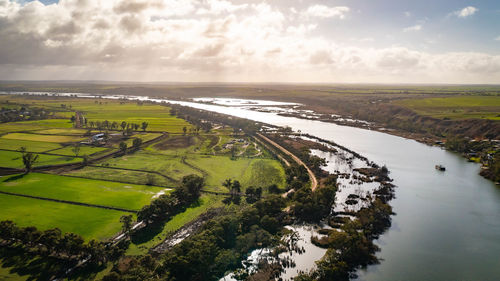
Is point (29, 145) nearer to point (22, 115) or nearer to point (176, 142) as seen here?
point (176, 142)

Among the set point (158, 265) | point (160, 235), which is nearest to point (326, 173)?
point (160, 235)

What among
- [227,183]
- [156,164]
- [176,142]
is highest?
[176,142]

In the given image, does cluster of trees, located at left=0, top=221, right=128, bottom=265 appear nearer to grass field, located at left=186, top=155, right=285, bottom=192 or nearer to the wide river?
grass field, located at left=186, top=155, right=285, bottom=192

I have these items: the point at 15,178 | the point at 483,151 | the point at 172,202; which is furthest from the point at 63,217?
the point at 483,151

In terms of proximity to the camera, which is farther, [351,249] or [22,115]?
[22,115]

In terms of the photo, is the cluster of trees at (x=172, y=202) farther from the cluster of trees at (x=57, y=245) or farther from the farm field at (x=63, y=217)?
the cluster of trees at (x=57, y=245)

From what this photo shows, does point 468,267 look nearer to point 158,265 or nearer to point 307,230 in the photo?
point 307,230
